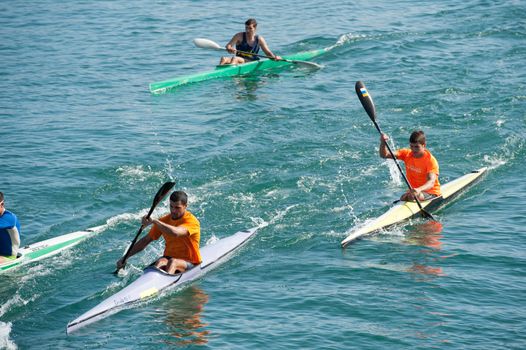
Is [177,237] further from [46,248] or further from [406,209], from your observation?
[406,209]

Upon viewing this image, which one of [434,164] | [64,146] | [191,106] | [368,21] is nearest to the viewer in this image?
[434,164]

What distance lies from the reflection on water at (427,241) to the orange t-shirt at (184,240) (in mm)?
2839

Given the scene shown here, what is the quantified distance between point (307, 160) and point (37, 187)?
15.8 ft

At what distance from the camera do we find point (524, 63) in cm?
2109

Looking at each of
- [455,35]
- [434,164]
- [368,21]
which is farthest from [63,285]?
[368,21]

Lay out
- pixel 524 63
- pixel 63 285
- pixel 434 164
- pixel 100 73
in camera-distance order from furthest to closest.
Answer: pixel 100 73
pixel 524 63
pixel 434 164
pixel 63 285

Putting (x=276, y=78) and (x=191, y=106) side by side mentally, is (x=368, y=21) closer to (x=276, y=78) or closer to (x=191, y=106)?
(x=276, y=78)

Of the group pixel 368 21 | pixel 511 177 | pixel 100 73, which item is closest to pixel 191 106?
pixel 100 73

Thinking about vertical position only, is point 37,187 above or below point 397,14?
below

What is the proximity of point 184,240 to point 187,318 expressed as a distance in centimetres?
106

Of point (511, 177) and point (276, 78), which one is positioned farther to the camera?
point (276, 78)

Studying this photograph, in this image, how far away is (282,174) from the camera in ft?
49.4

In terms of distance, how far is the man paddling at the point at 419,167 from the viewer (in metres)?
12.9

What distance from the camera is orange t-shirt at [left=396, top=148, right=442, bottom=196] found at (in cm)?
1309
